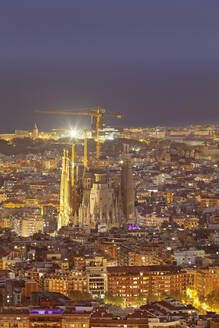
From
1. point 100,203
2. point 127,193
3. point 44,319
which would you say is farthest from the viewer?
point 127,193

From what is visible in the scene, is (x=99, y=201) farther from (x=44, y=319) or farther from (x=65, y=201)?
(x=44, y=319)

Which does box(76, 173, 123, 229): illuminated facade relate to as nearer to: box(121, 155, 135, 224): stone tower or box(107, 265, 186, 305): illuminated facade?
box(121, 155, 135, 224): stone tower

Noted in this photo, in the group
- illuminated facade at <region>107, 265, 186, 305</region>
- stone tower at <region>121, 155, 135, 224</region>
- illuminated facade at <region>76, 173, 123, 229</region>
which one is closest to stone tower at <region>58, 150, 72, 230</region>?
illuminated facade at <region>76, 173, 123, 229</region>

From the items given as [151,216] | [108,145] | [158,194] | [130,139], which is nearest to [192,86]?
[130,139]

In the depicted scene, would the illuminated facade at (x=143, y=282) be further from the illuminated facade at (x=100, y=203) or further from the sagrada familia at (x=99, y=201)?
the illuminated facade at (x=100, y=203)

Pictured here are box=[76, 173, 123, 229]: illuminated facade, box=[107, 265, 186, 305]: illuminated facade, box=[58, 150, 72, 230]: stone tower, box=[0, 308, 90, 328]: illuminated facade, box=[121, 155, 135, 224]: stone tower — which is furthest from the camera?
box=[121, 155, 135, 224]: stone tower

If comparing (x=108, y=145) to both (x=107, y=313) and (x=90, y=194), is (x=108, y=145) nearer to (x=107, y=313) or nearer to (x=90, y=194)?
(x=90, y=194)

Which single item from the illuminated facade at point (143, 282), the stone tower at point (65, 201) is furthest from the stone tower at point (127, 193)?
the illuminated facade at point (143, 282)

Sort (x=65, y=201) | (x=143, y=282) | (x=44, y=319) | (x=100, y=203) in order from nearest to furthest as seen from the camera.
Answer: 1. (x=44, y=319)
2. (x=143, y=282)
3. (x=100, y=203)
4. (x=65, y=201)

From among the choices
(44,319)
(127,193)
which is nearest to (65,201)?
(127,193)
